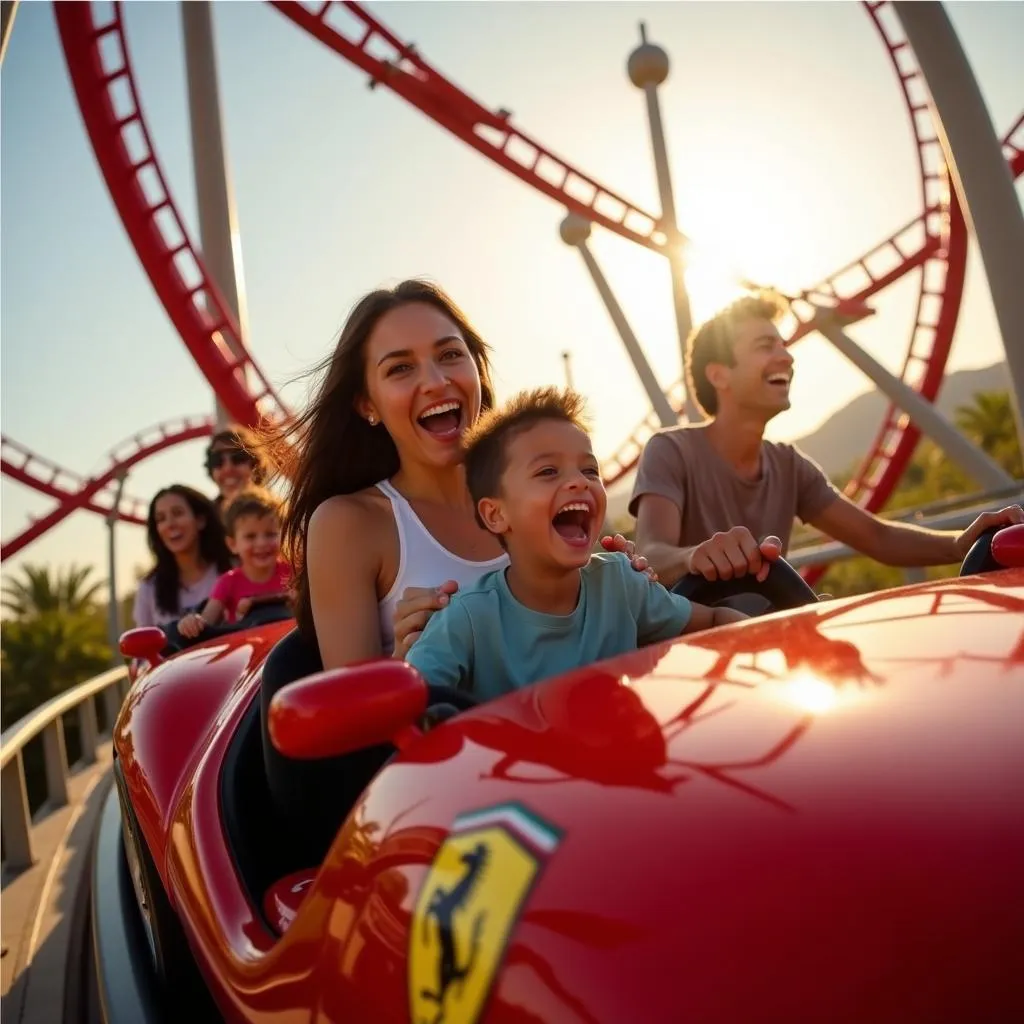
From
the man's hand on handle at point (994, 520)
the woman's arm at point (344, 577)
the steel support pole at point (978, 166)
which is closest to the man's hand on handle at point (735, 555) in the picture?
the man's hand on handle at point (994, 520)

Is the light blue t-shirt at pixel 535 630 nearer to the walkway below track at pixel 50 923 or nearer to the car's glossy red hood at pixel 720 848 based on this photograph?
the car's glossy red hood at pixel 720 848

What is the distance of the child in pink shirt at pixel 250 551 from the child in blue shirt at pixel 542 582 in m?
2.13

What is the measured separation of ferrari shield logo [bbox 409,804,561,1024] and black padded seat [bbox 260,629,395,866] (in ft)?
1.66

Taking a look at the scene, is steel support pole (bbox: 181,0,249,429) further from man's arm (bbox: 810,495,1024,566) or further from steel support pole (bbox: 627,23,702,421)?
man's arm (bbox: 810,495,1024,566)

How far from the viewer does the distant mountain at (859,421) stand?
148m

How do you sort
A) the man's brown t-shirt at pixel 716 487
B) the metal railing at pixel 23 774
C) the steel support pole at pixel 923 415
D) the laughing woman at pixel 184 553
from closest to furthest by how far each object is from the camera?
1. the man's brown t-shirt at pixel 716 487
2. the metal railing at pixel 23 774
3. the laughing woman at pixel 184 553
4. the steel support pole at pixel 923 415

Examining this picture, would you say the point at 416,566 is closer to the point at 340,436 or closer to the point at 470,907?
the point at 340,436

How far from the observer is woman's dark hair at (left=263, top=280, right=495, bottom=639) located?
1906 millimetres

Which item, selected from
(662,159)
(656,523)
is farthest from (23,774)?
(662,159)

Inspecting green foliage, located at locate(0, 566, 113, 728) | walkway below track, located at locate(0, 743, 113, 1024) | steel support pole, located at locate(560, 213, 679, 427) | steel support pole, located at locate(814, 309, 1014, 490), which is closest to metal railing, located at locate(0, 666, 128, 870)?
walkway below track, located at locate(0, 743, 113, 1024)

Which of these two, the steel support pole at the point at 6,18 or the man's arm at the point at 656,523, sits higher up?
the steel support pole at the point at 6,18

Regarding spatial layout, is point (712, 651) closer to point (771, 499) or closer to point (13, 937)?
point (771, 499)

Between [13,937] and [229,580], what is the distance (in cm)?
171

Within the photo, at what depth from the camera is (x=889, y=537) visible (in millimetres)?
2387
